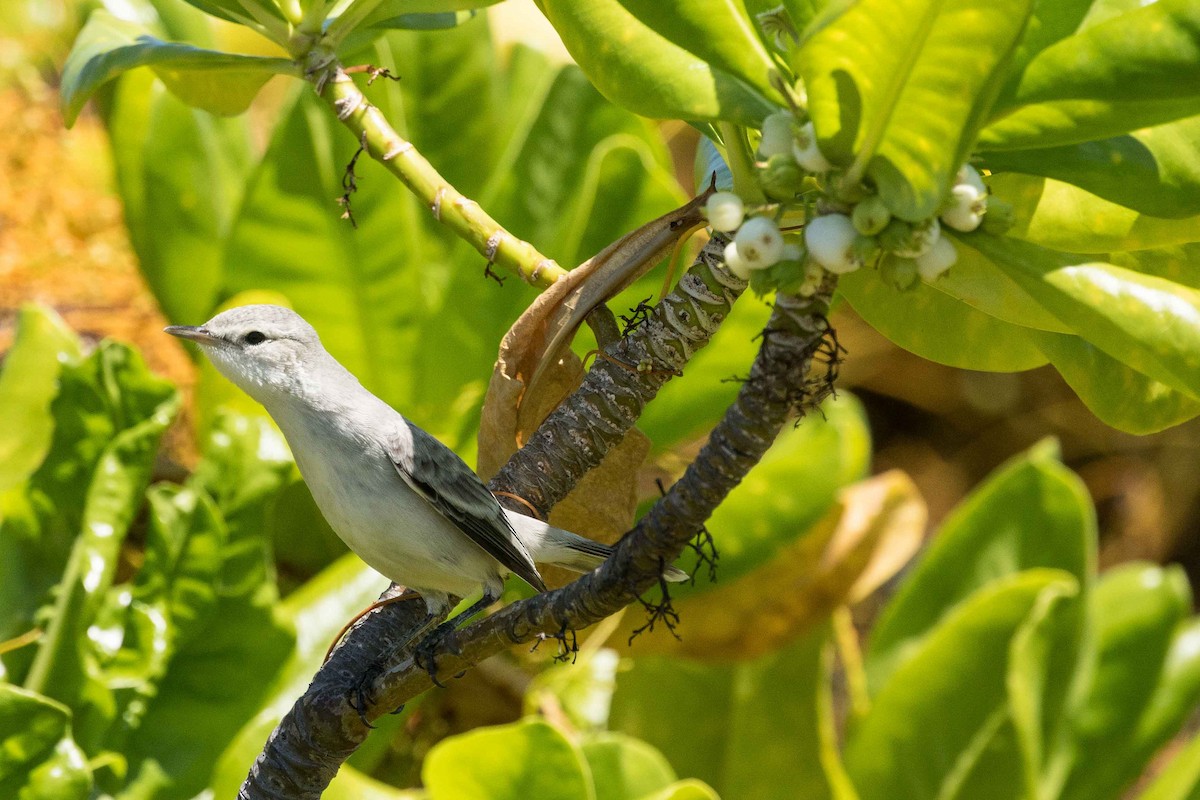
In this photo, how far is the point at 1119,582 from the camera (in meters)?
2.52

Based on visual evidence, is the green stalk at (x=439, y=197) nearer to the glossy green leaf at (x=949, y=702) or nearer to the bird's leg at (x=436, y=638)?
the bird's leg at (x=436, y=638)

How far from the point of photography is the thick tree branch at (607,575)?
804mm

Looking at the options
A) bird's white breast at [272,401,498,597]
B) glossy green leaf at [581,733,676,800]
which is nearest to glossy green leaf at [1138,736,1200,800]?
glossy green leaf at [581,733,676,800]

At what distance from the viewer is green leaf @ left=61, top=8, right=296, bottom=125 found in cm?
120

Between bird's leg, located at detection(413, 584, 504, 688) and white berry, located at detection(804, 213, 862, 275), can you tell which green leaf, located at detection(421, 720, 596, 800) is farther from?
white berry, located at detection(804, 213, 862, 275)

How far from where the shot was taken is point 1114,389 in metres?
1.01

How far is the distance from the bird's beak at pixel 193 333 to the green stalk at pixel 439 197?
0.98 ft

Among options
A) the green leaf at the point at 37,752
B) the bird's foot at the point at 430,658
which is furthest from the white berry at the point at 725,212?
A: the green leaf at the point at 37,752

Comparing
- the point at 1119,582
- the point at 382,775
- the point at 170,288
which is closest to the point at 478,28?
the point at 170,288

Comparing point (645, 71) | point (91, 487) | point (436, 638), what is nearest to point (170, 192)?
point (91, 487)

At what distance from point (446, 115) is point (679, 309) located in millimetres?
1710

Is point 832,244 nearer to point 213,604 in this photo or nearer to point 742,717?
point 213,604

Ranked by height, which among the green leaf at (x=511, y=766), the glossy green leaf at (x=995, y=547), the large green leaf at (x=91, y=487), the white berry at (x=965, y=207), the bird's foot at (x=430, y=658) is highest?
the white berry at (x=965, y=207)

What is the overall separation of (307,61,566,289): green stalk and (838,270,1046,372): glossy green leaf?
12.5 inches
